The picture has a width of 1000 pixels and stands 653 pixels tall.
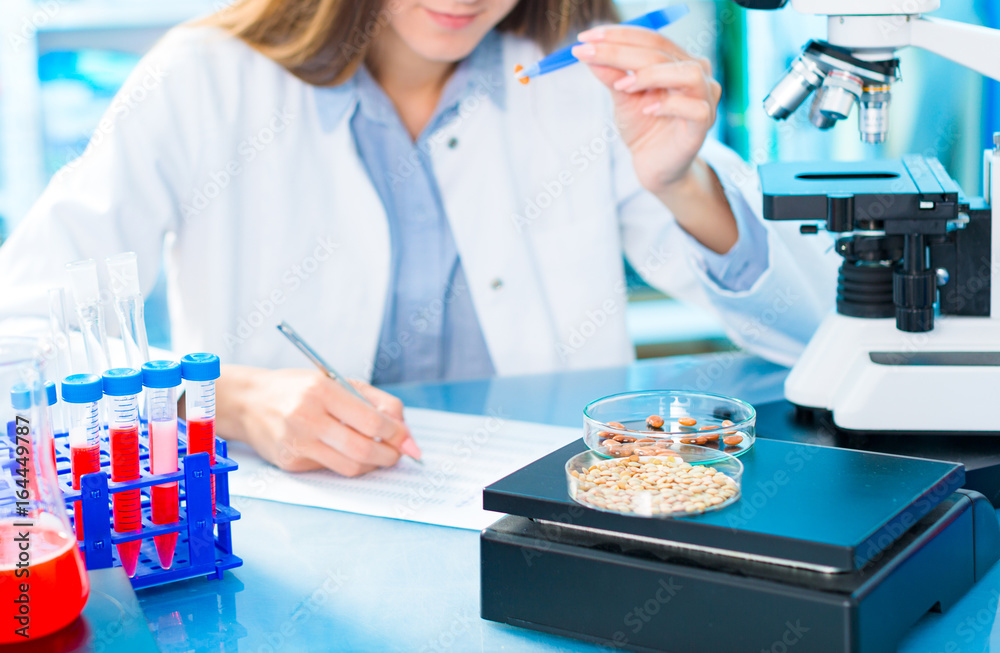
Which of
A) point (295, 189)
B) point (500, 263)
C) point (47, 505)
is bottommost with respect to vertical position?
point (47, 505)

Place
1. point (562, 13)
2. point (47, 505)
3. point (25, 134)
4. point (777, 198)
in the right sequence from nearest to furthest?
point (47, 505) → point (777, 198) → point (562, 13) → point (25, 134)

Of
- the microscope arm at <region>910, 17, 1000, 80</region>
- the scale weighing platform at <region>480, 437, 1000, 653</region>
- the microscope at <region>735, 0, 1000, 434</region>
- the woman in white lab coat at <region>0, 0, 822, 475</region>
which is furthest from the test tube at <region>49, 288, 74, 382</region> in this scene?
the microscope arm at <region>910, 17, 1000, 80</region>

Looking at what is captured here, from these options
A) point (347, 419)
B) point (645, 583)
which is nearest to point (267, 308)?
point (347, 419)

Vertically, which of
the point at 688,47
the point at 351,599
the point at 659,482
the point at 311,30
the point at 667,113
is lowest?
the point at 351,599

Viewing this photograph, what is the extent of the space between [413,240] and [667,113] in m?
0.58

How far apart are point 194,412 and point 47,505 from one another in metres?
0.16

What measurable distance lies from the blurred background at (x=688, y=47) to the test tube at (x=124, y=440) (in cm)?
207

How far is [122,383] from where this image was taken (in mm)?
790

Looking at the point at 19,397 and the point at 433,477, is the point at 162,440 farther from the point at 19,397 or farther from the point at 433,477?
the point at 433,477

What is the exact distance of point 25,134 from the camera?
9.07 feet

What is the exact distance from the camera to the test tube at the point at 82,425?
775mm

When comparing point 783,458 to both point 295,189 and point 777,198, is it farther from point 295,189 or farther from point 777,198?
point 295,189

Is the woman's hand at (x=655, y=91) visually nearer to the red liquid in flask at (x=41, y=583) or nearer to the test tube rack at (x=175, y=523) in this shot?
the test tube rack at (x=175, y=523)

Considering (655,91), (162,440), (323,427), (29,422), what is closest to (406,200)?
(655,91)
